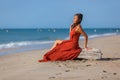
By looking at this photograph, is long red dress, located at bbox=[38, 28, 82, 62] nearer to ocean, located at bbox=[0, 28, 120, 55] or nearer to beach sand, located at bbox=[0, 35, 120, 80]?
beach sand, located at bbox=[0, 35, 120, 80]

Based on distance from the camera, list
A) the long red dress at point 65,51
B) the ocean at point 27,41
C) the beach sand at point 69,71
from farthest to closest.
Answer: the ocean at point 27,41 < the long red dress at point 65,51 < the beach sand at point 69,71

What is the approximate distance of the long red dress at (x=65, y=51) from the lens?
1112 centimetres

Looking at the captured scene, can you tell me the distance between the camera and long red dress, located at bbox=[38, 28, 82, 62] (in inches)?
438

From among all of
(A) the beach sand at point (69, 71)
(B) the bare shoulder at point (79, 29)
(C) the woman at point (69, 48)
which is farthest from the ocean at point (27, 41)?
(A) the beach sand at point (69, 71)

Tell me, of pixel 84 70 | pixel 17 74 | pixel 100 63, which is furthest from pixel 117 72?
pixel 17 74

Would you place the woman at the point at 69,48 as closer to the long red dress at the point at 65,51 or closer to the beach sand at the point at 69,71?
the long red dress at the point at 65,51

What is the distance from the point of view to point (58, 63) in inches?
410

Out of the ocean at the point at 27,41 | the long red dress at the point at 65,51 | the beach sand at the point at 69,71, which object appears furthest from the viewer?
the ocean at the point at 27,41

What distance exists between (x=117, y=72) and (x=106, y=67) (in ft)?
2.75

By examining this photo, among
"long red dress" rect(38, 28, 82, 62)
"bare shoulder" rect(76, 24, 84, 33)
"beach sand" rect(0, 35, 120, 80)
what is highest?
"bare shoulder" rect(76, 24, 84, 33)

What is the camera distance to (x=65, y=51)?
1127cm

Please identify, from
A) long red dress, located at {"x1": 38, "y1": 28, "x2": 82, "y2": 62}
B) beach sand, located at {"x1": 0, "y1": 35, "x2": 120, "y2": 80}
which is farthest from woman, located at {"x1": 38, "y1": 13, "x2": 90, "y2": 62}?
beach sand, located at {"x1": 0, "y1": 35, "x2": 120, "y2": 80}

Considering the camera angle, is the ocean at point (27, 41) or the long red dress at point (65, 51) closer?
the long red dress at point (65, 51)

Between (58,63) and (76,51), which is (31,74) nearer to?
(58,63)
